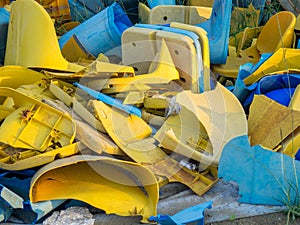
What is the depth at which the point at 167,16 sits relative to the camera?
3.10m

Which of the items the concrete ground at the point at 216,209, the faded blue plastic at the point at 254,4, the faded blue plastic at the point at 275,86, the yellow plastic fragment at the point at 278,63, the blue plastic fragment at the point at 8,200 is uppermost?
the faded blue plastic at the point at 254,4

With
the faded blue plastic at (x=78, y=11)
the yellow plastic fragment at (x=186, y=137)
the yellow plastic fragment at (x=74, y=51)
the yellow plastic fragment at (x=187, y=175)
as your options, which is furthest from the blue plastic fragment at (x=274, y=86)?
the faded blue plastic at (x=78, y=11)

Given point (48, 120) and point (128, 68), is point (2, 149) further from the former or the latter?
point (128, 68)

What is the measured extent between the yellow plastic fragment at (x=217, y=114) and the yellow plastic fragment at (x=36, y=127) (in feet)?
1.66

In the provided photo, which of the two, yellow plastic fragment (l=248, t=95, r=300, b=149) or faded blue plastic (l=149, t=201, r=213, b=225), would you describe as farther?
yellow plastic fragment (l=248, t=95, r=300, b=149)

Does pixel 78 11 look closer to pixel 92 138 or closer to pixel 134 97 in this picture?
pixel 134 97

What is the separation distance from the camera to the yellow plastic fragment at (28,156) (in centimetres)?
204

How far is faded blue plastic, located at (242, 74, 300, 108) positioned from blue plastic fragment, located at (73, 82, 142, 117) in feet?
1.92

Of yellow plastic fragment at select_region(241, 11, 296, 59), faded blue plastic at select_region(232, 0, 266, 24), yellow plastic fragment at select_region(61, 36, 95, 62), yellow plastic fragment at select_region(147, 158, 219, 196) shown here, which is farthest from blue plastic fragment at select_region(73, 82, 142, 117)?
faded blue plastic at select_region(232, 0, 266, 24)

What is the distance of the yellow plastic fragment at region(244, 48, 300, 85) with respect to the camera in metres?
2.60

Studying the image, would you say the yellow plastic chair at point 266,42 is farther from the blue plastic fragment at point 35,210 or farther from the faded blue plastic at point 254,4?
the blue plastic fragment at point 35,210

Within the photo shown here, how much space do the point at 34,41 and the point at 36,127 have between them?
0.64m

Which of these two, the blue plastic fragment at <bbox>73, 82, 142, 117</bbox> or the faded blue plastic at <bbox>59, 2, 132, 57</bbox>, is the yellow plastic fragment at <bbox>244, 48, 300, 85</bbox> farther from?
the faded blue plastic at <bbox>59, 2, 132, 57</bbox>

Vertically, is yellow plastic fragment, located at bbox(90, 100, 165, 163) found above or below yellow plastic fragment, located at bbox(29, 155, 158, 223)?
above
